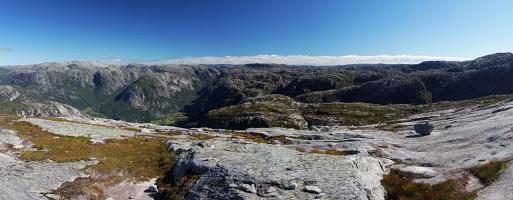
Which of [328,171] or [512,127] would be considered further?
[512,127]

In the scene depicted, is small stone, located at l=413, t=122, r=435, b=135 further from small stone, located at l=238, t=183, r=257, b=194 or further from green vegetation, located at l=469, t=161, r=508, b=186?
small stone, located at l=238, t=183, r=257, b=194

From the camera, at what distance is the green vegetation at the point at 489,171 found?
3816 cm

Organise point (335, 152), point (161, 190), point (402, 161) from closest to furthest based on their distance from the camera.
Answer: point (161, 190)
point (402, 161)
point (335, 152)

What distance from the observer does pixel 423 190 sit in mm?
38312

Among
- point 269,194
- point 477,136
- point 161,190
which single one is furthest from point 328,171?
point 477,136

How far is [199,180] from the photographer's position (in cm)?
4031

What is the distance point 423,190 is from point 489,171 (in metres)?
7.79

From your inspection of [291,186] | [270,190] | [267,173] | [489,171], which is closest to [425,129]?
[489,171]

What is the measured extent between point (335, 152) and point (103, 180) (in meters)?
37.1

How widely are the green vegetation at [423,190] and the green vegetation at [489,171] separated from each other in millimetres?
2111

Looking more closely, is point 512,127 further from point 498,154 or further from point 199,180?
point 199,180

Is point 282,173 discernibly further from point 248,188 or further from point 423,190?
point 423,190

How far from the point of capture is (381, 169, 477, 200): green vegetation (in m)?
35.4

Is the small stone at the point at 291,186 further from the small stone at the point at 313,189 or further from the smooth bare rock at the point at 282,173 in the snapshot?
the small stone at the point at 313,189
